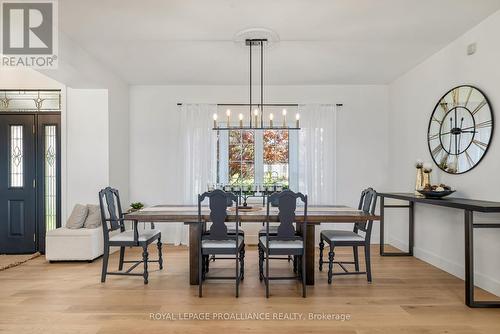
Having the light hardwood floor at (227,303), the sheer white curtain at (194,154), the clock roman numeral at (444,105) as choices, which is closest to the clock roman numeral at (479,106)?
the clock roman numeral at (444,105)

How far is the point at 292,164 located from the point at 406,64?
2265mm

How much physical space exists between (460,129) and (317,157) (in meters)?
2.21

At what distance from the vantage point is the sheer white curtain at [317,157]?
5.51 m

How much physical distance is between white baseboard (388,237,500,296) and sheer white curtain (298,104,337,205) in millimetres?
1224

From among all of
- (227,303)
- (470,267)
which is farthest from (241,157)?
(470,267)

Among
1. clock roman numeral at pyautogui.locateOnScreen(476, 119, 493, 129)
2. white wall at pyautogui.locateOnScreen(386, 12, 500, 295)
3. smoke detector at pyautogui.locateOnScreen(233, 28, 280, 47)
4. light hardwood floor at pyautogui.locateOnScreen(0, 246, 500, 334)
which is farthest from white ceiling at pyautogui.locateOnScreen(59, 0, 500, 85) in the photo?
light hardwood floor at pyautogui.locateOnScreen(0, 246, 500, 334)

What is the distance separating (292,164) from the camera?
5.71m

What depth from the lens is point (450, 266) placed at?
3.93 metres

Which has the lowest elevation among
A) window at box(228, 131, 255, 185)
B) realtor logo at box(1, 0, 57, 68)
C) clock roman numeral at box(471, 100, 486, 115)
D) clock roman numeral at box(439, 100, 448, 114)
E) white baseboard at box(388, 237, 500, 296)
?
white baseboard at box(388, 237, 500, 296)

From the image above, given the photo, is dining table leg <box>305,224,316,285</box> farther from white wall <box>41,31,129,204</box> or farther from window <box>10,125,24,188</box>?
window <box>10,125,24,188</box>

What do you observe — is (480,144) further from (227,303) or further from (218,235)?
(227,303)

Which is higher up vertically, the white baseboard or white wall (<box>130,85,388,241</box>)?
white wall (<box>130,85,388,241</box>)

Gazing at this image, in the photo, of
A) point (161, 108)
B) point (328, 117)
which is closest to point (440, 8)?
point (328, 117)

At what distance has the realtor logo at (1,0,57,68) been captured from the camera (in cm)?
303
